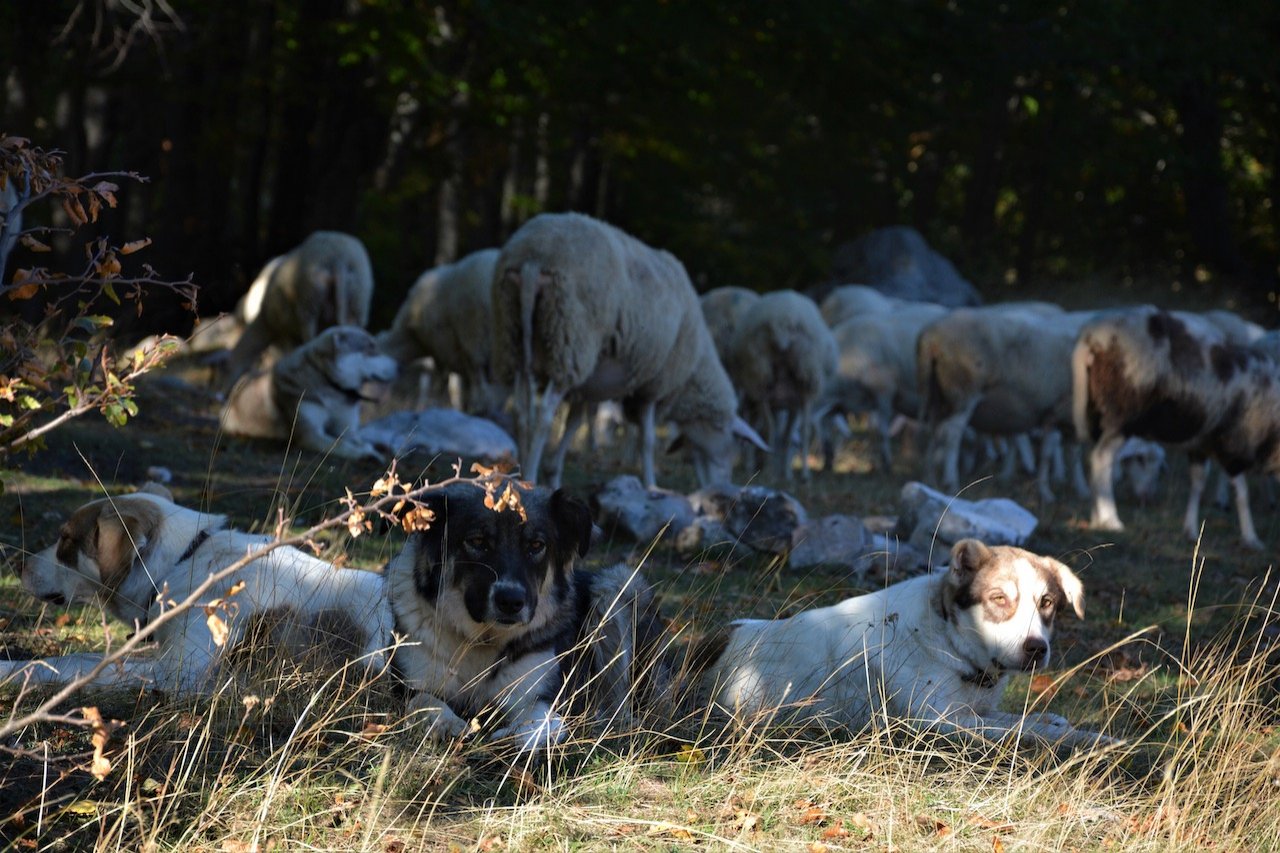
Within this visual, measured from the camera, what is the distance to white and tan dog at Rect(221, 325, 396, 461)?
13398 millimetres

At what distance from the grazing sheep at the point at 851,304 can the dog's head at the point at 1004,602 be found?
16.4 m

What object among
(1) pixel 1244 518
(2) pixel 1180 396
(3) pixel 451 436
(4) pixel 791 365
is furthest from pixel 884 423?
(3) pixel 451 436

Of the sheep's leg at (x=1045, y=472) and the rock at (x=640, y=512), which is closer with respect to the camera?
the rock at (x=640, y=512)

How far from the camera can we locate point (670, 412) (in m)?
13.3

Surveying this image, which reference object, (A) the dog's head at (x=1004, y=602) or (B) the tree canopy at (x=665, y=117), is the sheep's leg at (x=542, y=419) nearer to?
(A) the dog's head at (x=1004, y=602)

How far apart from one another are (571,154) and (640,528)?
21.1 meters

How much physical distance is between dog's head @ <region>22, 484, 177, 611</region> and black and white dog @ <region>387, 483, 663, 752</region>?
1.11 metres

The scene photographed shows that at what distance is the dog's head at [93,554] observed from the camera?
18.5ft

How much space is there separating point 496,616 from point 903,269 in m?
24.3

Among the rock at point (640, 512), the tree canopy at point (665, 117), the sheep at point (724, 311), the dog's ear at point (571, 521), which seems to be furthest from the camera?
the tree canopy at point (665, 117)

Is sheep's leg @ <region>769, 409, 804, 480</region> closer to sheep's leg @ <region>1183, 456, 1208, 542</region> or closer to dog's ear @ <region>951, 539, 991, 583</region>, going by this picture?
sheep's leg @ <region>1183, 456, 1208, 542</region>

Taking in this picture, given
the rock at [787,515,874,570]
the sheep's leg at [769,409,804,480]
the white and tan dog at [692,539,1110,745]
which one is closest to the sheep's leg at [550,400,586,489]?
the rock at [787,515,874,570]

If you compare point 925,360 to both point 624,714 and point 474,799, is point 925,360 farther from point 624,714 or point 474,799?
point 474,799

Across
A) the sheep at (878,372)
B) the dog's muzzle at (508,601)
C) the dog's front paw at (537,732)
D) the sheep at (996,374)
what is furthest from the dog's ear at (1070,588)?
the sheep at (878,372)
